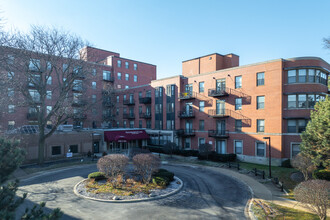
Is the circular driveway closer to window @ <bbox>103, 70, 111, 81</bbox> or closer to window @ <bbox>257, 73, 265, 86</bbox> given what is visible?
window @ <bbox>257, 73, 265, 86</bbox>

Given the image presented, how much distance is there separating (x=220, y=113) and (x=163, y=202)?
20388 mm

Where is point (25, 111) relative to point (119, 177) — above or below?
above

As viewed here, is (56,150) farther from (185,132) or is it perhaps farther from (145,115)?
(185,132)

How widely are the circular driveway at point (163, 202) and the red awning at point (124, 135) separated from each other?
15066 millimetres

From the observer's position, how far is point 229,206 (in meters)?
13.6

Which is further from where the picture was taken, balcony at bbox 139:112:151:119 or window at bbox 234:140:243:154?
balcony at bbox 139:112:151:119

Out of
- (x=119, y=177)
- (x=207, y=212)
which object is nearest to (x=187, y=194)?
(x=207, y=212)

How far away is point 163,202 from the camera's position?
1418cm

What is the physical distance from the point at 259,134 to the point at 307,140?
8.59 m

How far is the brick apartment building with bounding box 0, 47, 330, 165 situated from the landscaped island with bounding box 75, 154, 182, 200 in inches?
578

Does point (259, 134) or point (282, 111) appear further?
point (259, 134)

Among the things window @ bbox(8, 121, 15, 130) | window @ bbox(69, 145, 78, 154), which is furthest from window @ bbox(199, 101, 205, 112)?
window @ bbox(8, 121, 15, 130)

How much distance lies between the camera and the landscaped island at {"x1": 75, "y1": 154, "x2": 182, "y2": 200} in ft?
50.7

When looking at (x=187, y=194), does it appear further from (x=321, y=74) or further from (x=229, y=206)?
(x=321, y=74)
